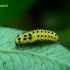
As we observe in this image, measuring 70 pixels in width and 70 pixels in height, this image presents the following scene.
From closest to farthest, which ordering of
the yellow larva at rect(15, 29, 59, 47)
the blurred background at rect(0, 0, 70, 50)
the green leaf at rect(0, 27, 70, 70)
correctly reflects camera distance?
1. the green leaf at rect(0, 27, 70, 70)
2. the yellow larva at rect(15, 29, 59, 47)
3. the blurred background at rect(0, 0, 70, 50)

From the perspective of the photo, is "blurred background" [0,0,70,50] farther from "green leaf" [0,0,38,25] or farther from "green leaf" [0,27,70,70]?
"green leaf" [0,27,70,70]

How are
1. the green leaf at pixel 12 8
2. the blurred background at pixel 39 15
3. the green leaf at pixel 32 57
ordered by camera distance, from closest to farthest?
the green leaf at pixel 32 57, the green leaf at pixel 12 8, the blurred background at pixel 39 15

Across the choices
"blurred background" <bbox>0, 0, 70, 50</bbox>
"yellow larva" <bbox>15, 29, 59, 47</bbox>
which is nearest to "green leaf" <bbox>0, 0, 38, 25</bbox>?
"blurred background" <bbox>0, 0, 70, 50</bbox>

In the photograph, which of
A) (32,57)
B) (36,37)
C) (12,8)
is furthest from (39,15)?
(32,57)

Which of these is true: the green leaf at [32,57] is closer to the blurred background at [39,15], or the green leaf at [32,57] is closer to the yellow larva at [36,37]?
the yellow larva at [36,37]

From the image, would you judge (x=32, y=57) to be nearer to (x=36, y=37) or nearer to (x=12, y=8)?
(x=36, y=37)

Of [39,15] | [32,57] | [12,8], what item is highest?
[12,8]

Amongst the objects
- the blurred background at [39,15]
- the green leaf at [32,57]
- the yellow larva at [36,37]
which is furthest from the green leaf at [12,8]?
the green leaf at [32,57]
